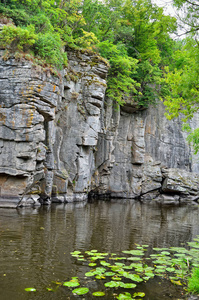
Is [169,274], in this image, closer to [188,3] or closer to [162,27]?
[162,27]

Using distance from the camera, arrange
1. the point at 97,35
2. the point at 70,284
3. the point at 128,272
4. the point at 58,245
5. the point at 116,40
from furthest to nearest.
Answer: the point at 116,40, the point at 97,35, the point at 58,245, the point at 128,272, the point at 70,284

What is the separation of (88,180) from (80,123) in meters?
5.85

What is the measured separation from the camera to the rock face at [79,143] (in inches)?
730

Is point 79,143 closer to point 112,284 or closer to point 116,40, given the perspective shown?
point 116,40

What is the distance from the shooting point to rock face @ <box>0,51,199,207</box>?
60.8 ft

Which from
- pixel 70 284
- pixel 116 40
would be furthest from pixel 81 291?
pixel 116 40

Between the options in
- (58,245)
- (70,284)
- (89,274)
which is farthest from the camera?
(58,245)

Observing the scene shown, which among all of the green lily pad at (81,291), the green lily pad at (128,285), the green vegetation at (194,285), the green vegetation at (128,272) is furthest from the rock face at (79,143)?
the green vegetation at (194,285)

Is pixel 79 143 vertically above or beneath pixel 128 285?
above

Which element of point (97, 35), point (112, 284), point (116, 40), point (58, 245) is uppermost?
point (116, 40)

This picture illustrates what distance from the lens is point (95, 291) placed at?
18.9ft

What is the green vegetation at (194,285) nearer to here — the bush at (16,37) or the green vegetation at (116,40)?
the green vegetation at (116,40)

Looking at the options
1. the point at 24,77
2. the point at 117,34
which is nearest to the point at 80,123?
the point at 24,77

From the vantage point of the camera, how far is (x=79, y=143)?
81.3 feet
